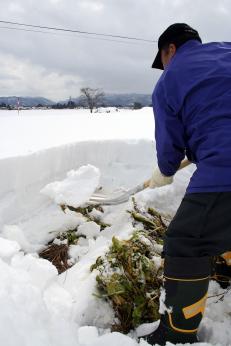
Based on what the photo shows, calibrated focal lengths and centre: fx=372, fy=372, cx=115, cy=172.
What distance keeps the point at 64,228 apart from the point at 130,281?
137 centimetres

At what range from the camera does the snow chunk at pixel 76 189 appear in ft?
10.7

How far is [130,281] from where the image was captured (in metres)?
2.08

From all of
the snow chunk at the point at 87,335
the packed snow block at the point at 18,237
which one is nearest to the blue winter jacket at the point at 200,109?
the snow chunk at the point at 87,335

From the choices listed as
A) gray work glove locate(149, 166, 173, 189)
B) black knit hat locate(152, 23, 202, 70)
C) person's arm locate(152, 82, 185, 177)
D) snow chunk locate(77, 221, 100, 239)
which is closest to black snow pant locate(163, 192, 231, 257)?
person's arm locate(152, 82, 185, 177)

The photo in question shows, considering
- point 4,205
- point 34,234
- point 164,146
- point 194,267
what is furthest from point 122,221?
point 194,267

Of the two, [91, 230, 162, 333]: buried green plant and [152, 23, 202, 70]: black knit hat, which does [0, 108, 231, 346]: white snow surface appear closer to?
[91, 230, 162, 333]: buried green plant

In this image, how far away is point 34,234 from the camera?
10.7 feet

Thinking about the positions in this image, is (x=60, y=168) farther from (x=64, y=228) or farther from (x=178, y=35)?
(x=178, y=35)

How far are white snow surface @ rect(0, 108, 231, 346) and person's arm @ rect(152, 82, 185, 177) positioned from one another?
80 centimetres

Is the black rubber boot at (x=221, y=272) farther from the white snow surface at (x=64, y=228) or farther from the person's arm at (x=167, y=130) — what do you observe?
the person's arm at (x=167, y=130)

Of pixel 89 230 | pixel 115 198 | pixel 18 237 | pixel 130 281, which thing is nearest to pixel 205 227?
pixel 130 281

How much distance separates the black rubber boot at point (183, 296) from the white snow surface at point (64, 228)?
0.48ft

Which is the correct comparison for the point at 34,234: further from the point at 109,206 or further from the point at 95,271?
the point at 95,271

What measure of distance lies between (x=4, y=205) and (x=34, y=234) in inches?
16.6
